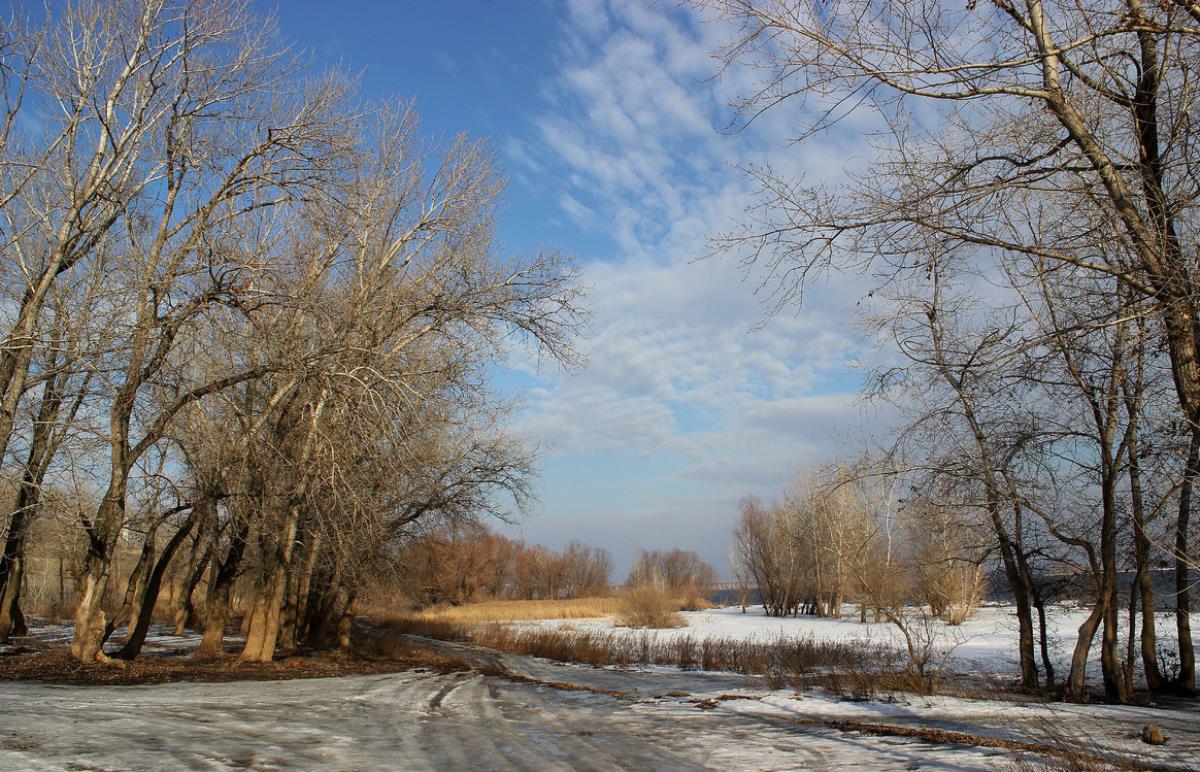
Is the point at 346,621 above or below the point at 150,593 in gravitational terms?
below

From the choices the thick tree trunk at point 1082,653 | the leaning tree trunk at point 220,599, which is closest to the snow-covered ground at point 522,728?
the thick tree trunk at point 1082,653

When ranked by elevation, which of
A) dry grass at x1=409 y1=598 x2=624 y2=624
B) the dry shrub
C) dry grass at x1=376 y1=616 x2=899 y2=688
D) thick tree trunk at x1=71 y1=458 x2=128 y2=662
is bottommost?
dry grass at x1=409 y1=598 x2=624 y2=624

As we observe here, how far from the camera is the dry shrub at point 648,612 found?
42062 mm

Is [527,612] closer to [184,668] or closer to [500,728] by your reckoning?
[184,668]

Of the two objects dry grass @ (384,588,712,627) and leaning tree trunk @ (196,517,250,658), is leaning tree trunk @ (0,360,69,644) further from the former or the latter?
dry grass @ (384,588,712,627)

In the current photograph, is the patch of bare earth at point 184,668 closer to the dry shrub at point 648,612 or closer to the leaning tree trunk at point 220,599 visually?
the leaning tree trunk at point 220,599

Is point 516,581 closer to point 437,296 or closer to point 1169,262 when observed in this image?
point 437,296

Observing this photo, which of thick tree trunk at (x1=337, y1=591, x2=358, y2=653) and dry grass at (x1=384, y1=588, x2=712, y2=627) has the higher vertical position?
thick tree trunk at (x1=337, y1=591, x2=358, y2=653)

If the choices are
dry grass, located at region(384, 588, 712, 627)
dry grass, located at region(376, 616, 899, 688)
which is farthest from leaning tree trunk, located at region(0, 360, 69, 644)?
dry grass, located at region(384, 588, 712, 627)

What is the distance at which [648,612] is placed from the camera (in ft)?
143

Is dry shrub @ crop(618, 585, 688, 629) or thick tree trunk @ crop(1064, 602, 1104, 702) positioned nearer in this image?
thick tree trunk @ crop(1064, 602, 1104, 702)

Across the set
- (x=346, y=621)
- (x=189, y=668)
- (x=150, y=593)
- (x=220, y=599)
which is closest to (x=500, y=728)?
(x=189, y=668)

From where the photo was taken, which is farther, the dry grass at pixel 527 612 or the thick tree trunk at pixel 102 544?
the dry grass at pixel 527 612

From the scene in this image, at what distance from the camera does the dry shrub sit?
1656 inches
